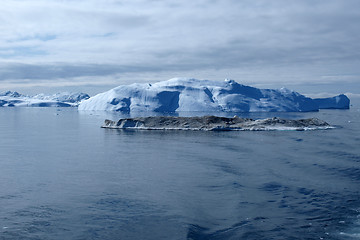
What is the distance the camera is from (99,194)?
17.7m

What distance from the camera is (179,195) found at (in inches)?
696

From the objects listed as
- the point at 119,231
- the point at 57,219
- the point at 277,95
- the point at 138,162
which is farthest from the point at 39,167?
the point at 277,95

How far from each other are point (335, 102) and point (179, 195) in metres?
166

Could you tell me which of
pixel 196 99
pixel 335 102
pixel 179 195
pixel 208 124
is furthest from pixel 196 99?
pixel 179 195

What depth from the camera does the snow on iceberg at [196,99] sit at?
5418 inches

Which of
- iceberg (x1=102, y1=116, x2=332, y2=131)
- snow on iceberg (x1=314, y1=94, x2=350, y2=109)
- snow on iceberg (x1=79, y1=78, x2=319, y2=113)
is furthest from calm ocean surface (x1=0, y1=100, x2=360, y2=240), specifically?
snow on iceberg (x1=314, y1=94, x2=350, y2=109)

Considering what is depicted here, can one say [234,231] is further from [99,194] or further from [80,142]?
[80,142]

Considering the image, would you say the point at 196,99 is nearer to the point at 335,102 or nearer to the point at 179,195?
the point at 335,102

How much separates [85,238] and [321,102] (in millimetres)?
170469

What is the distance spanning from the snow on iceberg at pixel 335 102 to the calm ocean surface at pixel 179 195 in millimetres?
144471

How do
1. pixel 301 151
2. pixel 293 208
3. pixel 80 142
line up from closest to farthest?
1. pixel 293 208
2. pixel 301 151
3. pixel 80 142

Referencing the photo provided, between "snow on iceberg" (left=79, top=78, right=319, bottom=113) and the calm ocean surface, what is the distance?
106098 millimetres

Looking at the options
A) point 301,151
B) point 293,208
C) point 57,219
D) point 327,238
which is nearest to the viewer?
point 327,238

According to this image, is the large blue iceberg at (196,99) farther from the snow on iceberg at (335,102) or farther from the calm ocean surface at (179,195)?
the calm ocean surface at (179,195)
